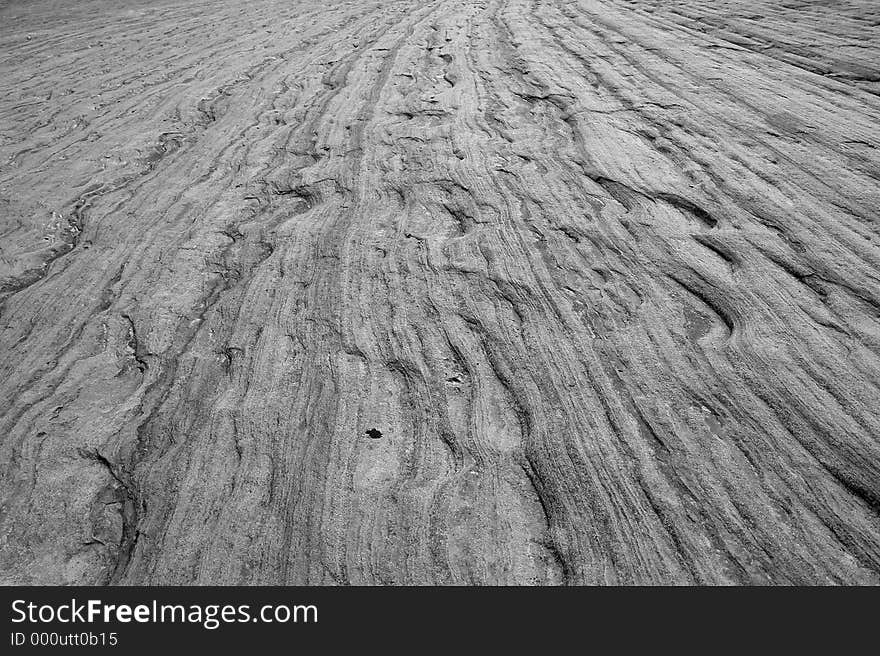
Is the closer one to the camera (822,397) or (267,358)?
(822,397)

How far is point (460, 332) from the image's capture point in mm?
2633

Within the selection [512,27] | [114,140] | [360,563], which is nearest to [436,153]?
[114,140]

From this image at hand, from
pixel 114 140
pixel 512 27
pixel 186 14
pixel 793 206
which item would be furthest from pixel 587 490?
pixel 186 14

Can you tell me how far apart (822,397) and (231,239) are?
2.88 m

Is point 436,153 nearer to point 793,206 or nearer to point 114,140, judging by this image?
point 793,206

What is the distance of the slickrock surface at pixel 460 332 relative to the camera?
191 cm

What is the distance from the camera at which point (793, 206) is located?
3.17 metres

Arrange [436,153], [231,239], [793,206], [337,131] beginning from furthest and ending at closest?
[337,131], [436,153], [231,239], [793,206]

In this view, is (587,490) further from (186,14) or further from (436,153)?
(186,14)

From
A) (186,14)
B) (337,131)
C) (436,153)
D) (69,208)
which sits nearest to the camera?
(69,208)

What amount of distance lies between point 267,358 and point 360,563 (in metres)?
1.07

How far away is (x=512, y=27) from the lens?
6.78m

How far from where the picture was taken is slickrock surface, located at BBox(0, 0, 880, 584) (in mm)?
1905

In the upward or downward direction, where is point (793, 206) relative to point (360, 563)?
upward
